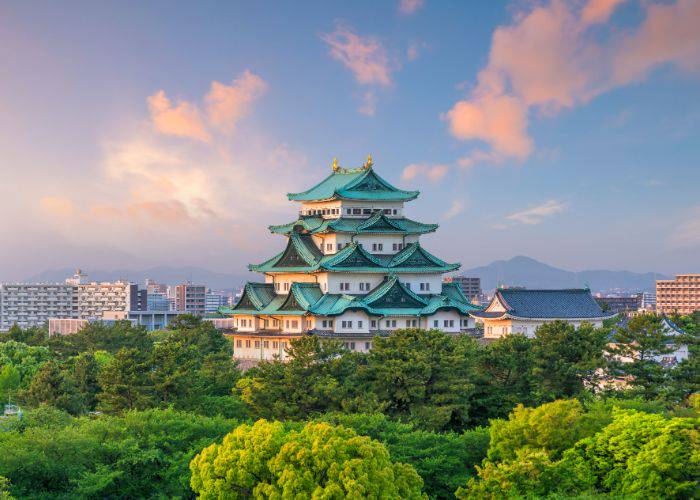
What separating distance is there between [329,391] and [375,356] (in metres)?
4.18

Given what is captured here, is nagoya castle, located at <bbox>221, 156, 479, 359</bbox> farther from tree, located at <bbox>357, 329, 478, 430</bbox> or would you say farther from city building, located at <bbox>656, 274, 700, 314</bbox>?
city building, located at <bbox>656, 274, 700, 314</bbox>

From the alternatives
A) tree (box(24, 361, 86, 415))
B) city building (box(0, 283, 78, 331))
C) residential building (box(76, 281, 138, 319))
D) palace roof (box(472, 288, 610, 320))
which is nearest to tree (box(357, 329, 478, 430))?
tree (box(24, 361, 86, 415))

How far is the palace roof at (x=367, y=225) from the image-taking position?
6006 centimetres

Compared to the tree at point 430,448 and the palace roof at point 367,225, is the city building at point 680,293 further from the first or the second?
the tree at point 430,448

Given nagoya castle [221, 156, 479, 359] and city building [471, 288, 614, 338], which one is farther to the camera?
city building [471, 288, 614, 338]

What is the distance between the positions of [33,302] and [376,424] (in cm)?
17282

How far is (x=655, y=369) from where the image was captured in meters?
44.7

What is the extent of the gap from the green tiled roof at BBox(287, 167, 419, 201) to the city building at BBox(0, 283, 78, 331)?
142 m

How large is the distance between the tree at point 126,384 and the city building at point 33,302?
6208 inches

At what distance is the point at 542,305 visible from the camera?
7512 centimetres

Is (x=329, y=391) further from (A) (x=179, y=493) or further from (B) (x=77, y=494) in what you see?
(B) (x=77, y=494)

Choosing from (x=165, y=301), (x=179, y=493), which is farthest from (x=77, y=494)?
(x=165, y=301)

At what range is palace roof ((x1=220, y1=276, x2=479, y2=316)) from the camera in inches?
2226

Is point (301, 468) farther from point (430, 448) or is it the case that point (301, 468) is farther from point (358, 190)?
point (358, 190)
